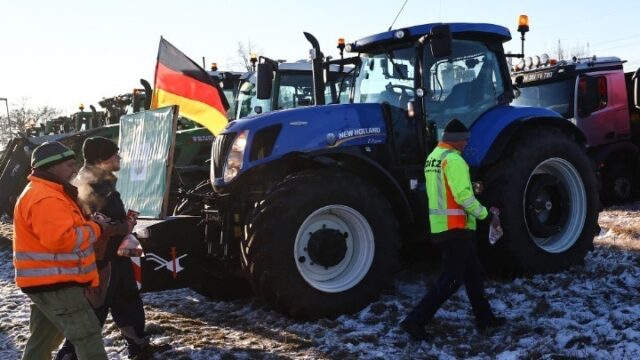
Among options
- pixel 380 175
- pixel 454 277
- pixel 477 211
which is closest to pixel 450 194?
pixel 477 211

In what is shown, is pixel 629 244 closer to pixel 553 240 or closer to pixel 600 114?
pixel 553 240

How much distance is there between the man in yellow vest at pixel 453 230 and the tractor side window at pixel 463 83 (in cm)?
130

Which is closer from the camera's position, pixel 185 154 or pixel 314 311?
pixel 314 311

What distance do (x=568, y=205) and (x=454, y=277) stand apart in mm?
2489

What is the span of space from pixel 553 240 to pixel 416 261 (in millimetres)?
1457

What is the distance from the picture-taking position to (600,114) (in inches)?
461

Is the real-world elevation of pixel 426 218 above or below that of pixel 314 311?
above

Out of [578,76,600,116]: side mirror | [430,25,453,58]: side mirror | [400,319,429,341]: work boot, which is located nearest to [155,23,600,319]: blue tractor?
[430,25,453,58]: side mirror

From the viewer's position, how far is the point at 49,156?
388 cm

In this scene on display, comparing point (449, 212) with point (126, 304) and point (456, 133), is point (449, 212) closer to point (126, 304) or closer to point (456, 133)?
point (456, 133)

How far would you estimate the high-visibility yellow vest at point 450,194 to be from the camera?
16.5 feet

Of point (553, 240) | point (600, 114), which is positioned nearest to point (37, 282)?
point (553, 240)

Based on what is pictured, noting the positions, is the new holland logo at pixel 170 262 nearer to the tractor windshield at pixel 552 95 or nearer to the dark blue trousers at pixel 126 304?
the dark blue trousers at pixel 126 304

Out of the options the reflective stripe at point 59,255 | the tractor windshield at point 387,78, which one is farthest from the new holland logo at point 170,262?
the tractor windshield at point 387,78
